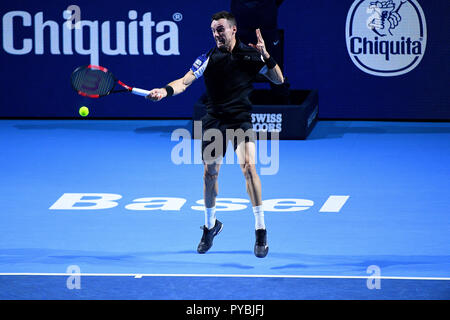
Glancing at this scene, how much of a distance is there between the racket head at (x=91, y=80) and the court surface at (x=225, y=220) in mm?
1217

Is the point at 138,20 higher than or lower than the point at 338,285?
higher

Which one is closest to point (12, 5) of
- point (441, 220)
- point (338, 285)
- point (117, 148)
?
point (117, 148)

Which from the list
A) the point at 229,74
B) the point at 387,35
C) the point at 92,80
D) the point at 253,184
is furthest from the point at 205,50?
the point at 253,184

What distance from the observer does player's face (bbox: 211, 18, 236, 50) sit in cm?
695

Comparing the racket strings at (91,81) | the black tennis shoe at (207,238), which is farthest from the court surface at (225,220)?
the racket strings at (91,81)

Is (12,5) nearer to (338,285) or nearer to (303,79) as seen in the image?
(303,79)

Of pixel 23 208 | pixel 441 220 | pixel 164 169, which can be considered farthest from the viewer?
pixel 164 169

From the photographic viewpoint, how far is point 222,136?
7.15m

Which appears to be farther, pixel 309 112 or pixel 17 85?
pixel 17 85

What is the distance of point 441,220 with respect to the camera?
839 centimetres

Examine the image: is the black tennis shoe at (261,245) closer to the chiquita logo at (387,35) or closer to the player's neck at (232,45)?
the player's neck at (232,45)

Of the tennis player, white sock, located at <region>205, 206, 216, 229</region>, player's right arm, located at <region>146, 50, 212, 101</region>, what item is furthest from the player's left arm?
white sock, located at <region>205, 206, 216, 229</region>

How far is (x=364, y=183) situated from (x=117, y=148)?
357 centimetres

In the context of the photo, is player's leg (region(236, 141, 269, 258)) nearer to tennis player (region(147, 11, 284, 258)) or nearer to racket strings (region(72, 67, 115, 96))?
tennis player (region(147, 11, 284, 258))
